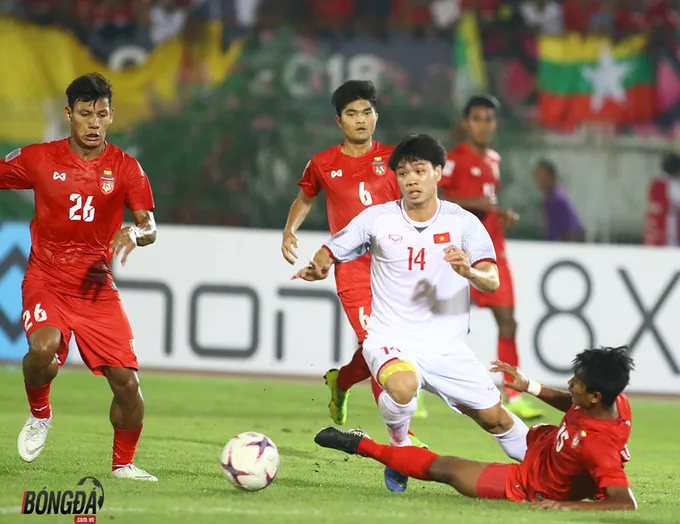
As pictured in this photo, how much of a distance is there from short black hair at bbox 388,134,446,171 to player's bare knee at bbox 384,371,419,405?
1037mm

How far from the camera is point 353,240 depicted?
6.48 m

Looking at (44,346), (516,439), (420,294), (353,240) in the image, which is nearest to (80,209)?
(44,346)

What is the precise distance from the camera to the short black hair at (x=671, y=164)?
14.0 metres

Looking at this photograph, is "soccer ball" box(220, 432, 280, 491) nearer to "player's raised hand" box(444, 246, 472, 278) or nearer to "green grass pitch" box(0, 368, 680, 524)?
"green grass pitch" box(0, 368, 680, 524)

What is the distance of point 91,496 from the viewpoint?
555cm

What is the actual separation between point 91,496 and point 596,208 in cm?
905

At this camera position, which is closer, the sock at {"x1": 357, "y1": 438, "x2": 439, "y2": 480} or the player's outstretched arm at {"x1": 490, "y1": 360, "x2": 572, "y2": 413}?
the player's outstretched arm at {"x1": 490, "y1": 360, "x2": 572, "y2": 413}

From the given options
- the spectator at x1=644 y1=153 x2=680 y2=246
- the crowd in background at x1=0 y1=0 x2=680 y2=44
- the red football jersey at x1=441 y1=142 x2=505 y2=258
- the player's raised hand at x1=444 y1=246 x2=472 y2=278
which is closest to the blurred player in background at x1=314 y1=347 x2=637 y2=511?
the player's raised hand at x1=444 y1=246 x2=472 y2=278

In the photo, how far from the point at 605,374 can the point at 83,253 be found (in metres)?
2.76

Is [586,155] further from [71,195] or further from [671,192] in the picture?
[71,195]

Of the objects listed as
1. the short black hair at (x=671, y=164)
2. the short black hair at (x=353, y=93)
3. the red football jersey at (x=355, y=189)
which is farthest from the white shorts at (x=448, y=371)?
the short black hair at (x=671, y=164)

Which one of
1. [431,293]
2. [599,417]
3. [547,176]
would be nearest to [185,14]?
[547,176]

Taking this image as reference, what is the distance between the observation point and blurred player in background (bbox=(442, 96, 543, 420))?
994cm

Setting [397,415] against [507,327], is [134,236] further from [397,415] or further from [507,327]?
[507,327]
